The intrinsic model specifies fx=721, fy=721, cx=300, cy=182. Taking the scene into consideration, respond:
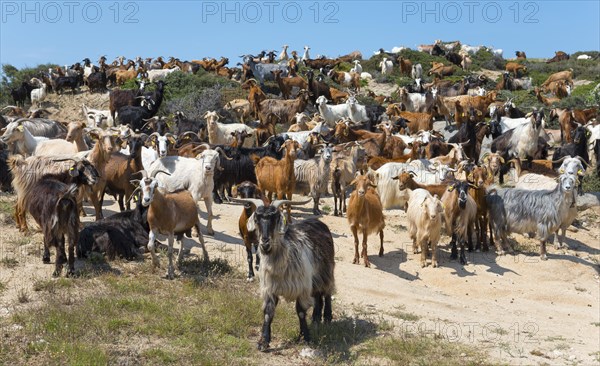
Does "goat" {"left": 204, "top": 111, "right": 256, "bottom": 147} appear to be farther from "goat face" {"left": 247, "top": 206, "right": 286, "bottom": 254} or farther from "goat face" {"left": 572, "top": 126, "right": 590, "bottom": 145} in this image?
"goat face" {"left": 247, "top": 206, "right": 286, "bottom": 254}

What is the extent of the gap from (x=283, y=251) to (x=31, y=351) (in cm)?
264

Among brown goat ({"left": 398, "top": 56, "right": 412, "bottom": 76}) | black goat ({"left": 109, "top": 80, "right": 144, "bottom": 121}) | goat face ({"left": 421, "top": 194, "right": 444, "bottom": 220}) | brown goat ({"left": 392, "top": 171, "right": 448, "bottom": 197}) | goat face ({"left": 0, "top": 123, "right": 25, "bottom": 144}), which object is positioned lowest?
goat face ({"left": 421, "top": 194, "right": 444, "bottom": 220})

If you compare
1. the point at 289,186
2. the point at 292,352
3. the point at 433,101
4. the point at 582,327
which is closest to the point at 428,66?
the point at 433,101

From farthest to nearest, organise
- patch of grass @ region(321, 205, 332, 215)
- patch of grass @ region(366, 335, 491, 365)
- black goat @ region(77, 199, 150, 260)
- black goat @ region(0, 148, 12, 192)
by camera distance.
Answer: patch of grass @ region(321, 205, 332, 215) < black goat @ region(0, 148, 12, 192) < black goat @ region(77, 199, 150, 260) < patch of grass @ region(366, 335, 491, 365)

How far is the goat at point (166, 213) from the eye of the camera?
9.34 m

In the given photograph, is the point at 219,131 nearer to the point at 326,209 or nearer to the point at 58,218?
the point at 326,209

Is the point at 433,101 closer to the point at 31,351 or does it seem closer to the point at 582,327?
the point at 582,327

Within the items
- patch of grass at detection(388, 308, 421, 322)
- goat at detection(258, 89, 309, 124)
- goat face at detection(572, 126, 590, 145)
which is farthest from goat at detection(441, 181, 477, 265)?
goat at detection(258, 89, 309, 124)

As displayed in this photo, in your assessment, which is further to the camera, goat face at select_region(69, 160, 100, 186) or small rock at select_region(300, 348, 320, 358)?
goat face at select_region(69, 160, 100, 186)

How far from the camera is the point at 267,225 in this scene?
23.8 ft

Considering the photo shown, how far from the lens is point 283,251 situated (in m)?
7.53

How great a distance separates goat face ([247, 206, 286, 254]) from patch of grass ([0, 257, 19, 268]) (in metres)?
3.97

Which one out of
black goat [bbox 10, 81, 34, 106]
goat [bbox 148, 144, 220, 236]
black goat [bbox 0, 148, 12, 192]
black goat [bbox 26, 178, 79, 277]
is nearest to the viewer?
black goat [bbox 26, 178, 79, 277]

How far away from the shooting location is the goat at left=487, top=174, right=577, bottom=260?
12984 millimetres
